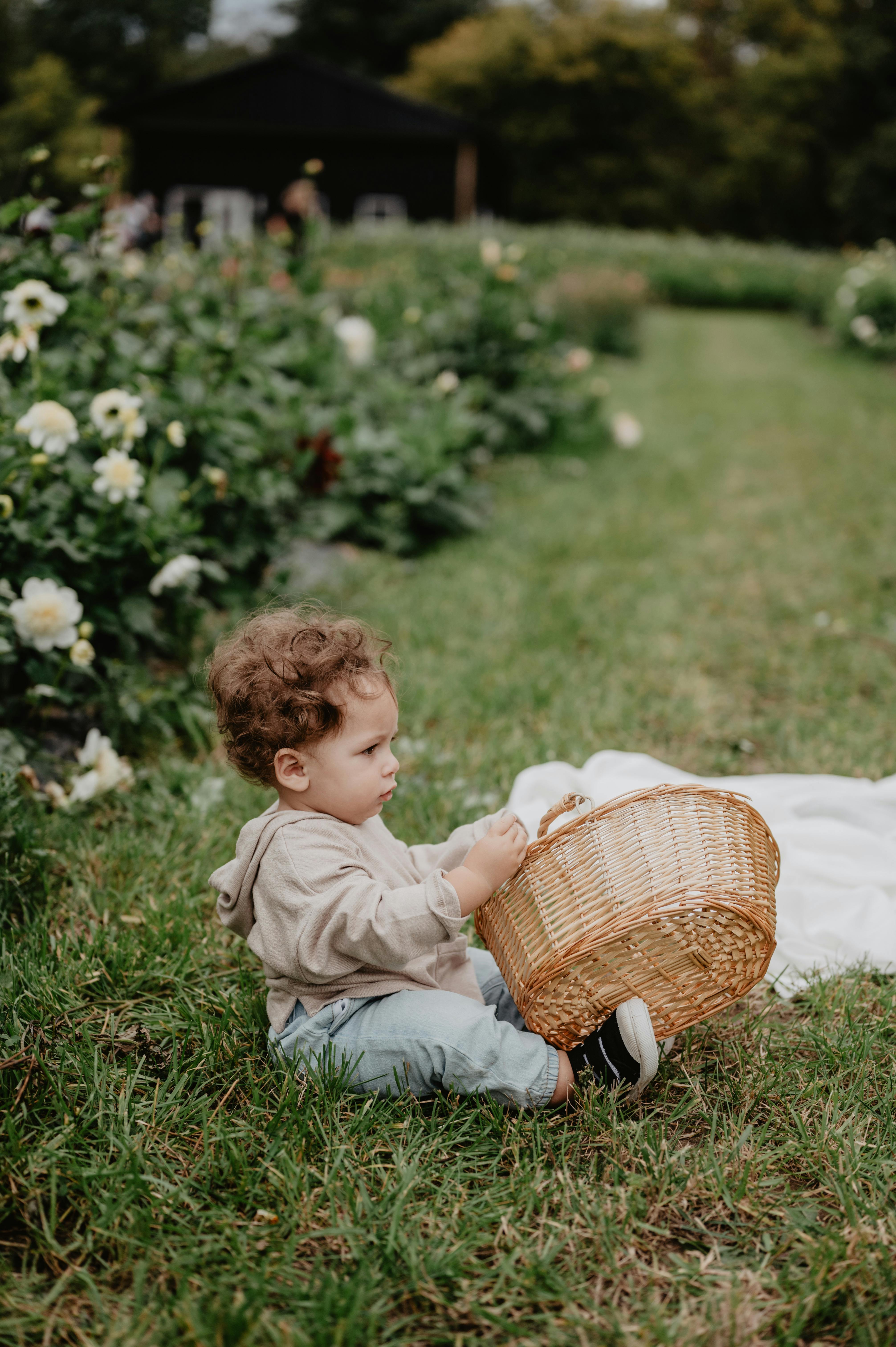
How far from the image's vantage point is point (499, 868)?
159 cm

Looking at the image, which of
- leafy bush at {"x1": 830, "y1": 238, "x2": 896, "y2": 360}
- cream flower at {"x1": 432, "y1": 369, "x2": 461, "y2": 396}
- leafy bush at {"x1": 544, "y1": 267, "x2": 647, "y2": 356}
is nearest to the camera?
cream flower at {"x1": 432, "y1": 369, "x2": 461, "y2": 396}

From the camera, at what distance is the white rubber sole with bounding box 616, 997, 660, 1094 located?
155cm

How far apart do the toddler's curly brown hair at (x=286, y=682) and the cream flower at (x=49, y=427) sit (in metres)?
1.00

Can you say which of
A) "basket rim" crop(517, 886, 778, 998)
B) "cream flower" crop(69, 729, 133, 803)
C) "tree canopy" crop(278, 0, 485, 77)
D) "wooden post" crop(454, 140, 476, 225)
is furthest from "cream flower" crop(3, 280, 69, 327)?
"tree canopy" crop(278, 0, 485, 77)

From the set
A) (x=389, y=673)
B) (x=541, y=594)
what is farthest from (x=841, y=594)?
(x=389, y=673)

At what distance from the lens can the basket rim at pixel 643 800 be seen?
159cm

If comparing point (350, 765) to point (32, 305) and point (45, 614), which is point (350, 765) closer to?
point (45, 614)

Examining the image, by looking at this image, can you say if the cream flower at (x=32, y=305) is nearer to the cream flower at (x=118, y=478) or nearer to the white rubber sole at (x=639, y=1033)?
the cream flower at (x=118, y=478)

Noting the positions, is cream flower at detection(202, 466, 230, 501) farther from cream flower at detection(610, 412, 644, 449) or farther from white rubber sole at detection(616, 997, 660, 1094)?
cream flower at detection(610, 412, 644, 449)

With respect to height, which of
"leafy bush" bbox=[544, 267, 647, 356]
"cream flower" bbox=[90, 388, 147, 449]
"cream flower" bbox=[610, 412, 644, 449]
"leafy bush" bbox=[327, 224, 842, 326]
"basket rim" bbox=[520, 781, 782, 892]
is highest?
"cream flower" bbox=[90, 388, 147, 449]

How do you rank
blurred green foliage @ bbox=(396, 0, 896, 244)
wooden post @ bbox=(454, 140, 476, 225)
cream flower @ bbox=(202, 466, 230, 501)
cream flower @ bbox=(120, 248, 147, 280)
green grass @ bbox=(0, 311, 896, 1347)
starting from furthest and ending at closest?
blurred green foliage @ bbox=(396, 0, 896, 244), wooden post @ bbox=(454, 140, 476, 225), cream flower @ bbox=(120, 248, 147, 280), cream flower @ bbox=(202, 466, 230, 501), green grass @ bbox=(0, 311, 896, 1347)

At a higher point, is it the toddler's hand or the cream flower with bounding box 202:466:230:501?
the toddler's hand

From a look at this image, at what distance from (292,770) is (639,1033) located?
67 centimetres

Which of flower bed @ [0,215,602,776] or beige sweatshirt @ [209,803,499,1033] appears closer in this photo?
beige sweatshirt @ [209,803,499,1033]
